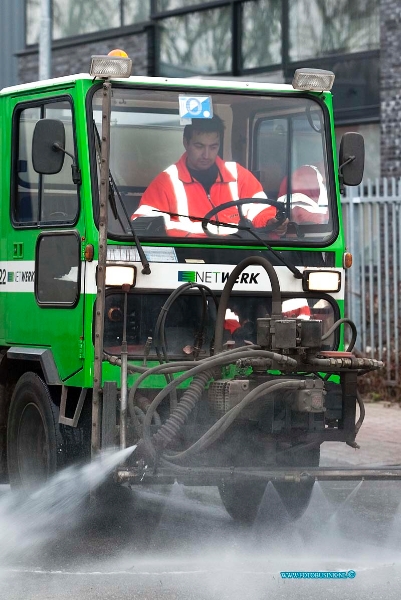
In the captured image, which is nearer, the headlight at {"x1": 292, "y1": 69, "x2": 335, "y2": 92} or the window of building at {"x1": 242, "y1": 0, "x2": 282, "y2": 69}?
the headlight at {"x1": 292, "y1": 69, "x2": 335, "y2": 92}

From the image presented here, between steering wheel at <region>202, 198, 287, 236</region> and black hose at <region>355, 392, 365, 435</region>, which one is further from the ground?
steering wheel at <region>202, 198, 287, 236</region>

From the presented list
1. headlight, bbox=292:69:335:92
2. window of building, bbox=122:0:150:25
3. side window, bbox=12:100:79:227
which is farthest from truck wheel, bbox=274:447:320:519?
window of building, bbox=122:0:150:25

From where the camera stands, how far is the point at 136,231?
24.6 ft

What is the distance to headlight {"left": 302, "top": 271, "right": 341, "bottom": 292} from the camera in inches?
305

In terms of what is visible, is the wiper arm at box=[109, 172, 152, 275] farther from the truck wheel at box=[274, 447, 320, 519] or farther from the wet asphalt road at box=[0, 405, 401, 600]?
the truck wheel at box=[274, 447, 320, 519]

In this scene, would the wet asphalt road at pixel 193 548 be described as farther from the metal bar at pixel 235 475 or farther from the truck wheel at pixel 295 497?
the metal bar at pixel 235 475

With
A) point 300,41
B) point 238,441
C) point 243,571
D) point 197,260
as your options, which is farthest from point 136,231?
point 300,41

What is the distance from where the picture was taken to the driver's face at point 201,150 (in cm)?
778

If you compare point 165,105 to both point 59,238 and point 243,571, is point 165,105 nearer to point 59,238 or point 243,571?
point 59,238

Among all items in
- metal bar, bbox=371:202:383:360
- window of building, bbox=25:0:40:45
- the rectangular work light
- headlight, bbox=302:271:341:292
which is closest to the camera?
the rectangular work light

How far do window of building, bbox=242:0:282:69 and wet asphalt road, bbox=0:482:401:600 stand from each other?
36.2 feet

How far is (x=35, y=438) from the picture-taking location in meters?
8.05

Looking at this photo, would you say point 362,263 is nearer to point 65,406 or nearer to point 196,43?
point 196,43

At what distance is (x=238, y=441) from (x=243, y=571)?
752 mm
